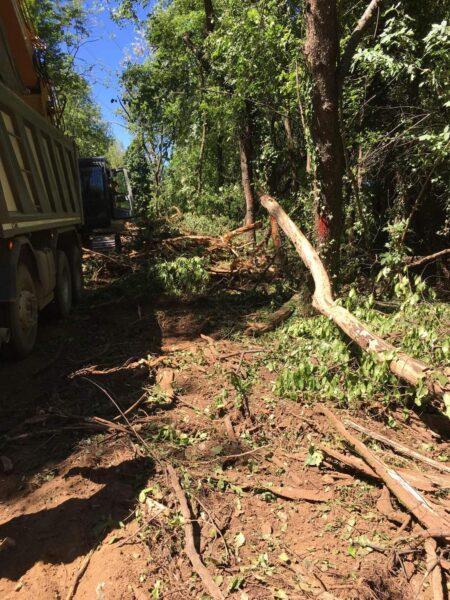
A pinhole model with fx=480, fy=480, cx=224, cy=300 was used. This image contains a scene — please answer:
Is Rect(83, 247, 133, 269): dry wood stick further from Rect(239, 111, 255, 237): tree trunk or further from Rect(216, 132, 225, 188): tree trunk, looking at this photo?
Rect(216, 132, 225, 188): tree trunk

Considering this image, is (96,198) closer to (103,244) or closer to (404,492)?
(103,244)

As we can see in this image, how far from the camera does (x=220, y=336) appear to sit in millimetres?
6727

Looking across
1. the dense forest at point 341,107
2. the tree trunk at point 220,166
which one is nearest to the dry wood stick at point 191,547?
the dense forest at point 341,107

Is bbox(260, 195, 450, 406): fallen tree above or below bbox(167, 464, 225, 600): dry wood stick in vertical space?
above

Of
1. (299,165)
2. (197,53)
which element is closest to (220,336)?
(299,165)

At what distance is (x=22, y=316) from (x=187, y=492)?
3227 mm

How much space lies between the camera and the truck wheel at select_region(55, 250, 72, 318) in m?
7.55

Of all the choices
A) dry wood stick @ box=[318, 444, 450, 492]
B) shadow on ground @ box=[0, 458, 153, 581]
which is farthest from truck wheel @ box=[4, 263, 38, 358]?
dry wood stick @ box=[318, 444, 450, 492]

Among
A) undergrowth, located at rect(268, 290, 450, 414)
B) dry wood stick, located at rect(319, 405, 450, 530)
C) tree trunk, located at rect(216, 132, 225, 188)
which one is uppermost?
tree trunk, located at rect(216, 132, 225, 188)

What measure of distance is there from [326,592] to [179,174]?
21973mm

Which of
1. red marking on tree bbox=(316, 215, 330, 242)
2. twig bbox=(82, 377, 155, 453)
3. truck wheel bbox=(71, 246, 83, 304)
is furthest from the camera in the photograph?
truck wheel bbox=(71, 246, 83, 304)

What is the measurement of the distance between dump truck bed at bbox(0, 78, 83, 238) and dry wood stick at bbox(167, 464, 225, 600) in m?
2.99

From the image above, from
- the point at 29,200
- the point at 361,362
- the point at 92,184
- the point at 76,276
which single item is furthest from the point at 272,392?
the point at 92,184

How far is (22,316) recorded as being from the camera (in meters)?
5.53
